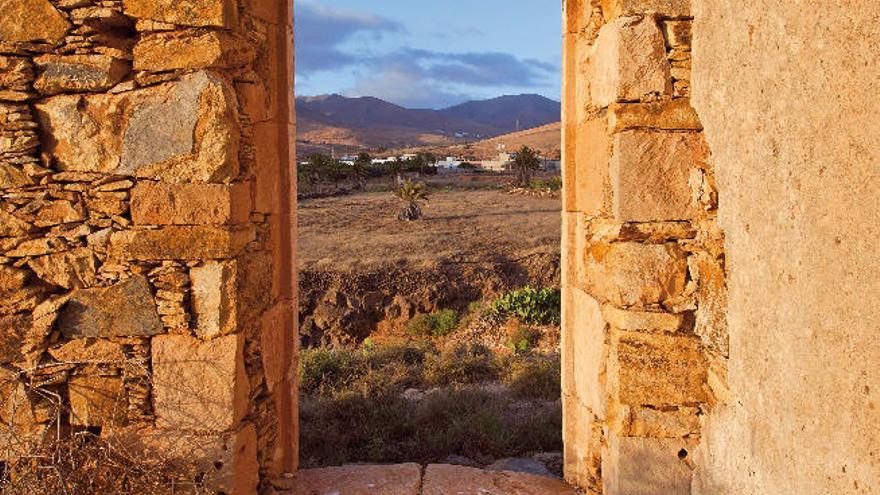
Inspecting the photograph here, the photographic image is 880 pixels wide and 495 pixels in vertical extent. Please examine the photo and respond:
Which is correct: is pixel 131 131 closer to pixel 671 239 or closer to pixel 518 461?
pixel 671 239

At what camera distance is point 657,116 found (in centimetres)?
324

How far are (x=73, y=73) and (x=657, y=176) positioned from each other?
280 centimetres

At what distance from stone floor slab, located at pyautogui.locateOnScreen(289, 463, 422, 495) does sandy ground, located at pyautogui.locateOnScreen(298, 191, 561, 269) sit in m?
10.9

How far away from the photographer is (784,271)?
2.55 meters

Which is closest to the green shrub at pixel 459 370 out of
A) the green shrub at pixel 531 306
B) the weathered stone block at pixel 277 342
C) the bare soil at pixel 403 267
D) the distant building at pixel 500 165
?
the weathered stone block at pixel 277 342

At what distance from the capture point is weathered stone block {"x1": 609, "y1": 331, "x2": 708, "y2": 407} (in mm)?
3266

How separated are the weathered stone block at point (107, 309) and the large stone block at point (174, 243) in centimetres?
14

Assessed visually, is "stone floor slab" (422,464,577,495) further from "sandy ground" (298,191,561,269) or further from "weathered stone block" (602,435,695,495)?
"sandy ground" (298,191,561,269)

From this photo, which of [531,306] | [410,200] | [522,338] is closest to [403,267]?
[531,306]

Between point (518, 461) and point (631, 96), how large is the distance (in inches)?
111

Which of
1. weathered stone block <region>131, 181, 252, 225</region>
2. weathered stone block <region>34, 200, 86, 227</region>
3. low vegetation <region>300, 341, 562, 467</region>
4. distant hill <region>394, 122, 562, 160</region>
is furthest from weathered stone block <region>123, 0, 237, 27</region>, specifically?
distant hill <region>394, 122, 562, 160</region>

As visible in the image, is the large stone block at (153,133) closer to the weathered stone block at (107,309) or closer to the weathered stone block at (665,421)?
the weathered stone block at (107,309)

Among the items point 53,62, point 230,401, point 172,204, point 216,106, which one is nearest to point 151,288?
point 172,204

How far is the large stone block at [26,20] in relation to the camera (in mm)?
3137
